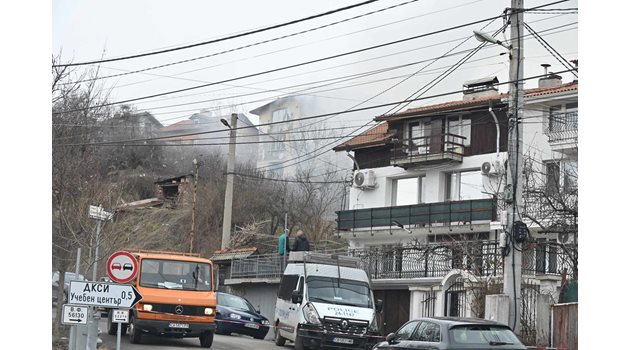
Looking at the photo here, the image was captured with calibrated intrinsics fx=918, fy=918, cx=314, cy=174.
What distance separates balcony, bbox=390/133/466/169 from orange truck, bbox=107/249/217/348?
18.9m

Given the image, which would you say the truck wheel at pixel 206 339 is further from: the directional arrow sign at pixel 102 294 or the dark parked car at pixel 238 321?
the directional arrow sign at pixel 102 294

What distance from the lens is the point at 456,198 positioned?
38.6 m

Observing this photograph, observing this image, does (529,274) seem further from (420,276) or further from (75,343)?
(75,343)

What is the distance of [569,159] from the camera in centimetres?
2603

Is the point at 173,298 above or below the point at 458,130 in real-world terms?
below

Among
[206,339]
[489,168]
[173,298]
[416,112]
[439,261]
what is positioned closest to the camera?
[173,298]

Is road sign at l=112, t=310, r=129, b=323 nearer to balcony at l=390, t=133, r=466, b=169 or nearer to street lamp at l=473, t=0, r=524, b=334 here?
street lamp at l=473, t=0, r=524, b=334

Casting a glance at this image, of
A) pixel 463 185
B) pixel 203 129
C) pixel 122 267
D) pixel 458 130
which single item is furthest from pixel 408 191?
pixel 122 267

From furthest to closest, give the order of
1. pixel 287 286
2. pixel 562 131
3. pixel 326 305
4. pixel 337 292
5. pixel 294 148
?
pixel 294 148 < pixel 562 131 < pixel 287 286 < pixel 337 292 < pixel 326 305

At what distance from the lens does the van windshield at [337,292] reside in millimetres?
20953

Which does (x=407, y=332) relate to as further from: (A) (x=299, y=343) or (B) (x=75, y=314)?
(B) (x=75, y=314)

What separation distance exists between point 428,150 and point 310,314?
19.3m

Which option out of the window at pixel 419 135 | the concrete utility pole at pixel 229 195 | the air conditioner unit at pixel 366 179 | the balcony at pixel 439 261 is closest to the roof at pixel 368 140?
the window at pixel 419 135
